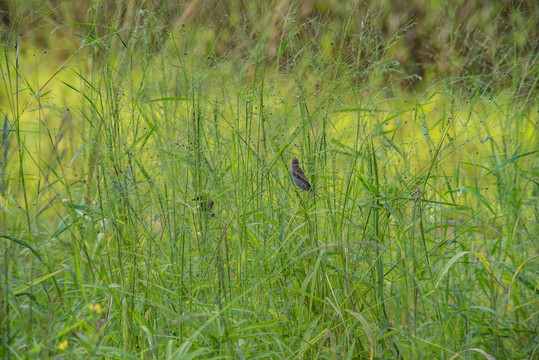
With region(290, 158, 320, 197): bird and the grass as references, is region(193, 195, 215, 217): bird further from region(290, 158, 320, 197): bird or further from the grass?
region(290, 158, 320, 197): bird

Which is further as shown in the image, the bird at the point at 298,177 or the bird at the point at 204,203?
the bird at the point at 298,177

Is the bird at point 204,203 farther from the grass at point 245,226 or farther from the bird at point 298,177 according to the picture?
the bird at point 298,177

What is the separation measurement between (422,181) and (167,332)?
106 centimetres

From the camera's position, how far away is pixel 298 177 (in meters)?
1.96

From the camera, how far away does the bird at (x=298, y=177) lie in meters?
1.90

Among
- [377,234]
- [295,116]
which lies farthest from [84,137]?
[377,234]

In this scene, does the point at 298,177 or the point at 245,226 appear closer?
the point at 245,226

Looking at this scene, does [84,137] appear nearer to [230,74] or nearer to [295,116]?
[230,74]

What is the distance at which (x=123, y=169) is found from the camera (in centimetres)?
180

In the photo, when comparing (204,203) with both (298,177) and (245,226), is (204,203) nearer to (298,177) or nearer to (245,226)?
(245,226)

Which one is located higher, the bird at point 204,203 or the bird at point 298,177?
the bird at point 298,177

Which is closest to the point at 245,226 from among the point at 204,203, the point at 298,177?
the point at 204,203

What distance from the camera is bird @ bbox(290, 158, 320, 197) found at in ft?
6.23

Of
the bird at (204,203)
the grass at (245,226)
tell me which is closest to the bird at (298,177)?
the grass at (245,226)
